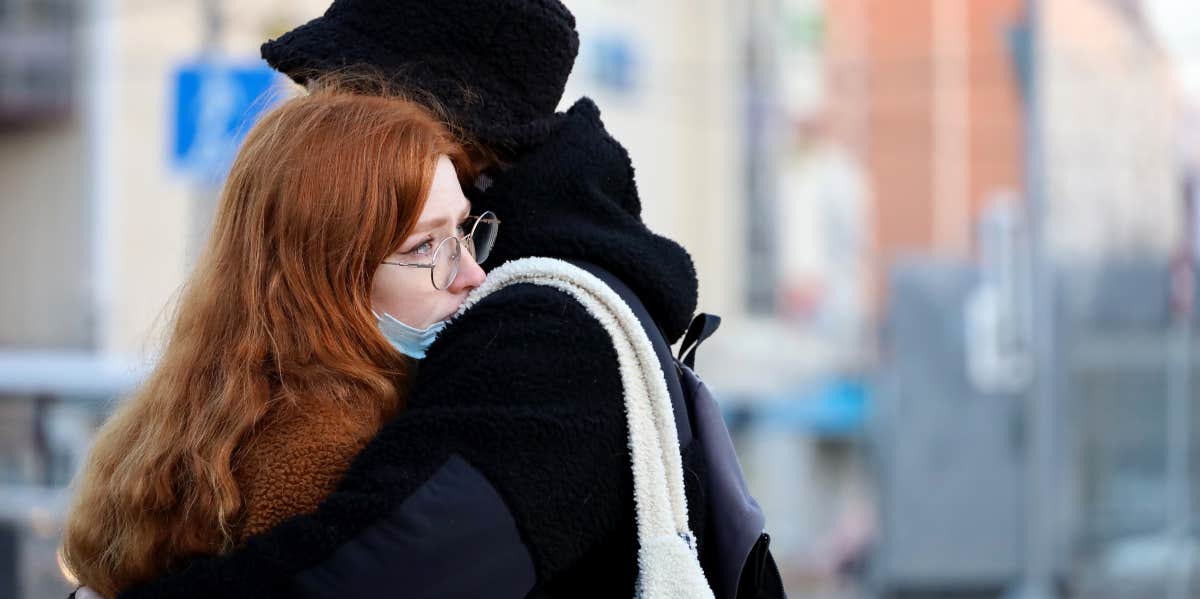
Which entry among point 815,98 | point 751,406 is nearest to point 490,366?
point 751,406

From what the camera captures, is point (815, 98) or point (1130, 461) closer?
point (1130, 461)

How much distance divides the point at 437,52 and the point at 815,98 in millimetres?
32204

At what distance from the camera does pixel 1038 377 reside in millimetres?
7578

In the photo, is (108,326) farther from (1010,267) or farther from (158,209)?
(1010,267)

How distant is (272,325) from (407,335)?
0.15 m

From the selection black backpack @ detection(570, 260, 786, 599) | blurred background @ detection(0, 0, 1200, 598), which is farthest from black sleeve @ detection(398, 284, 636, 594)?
blurred background @ detection(0, 0, 1200, 598)

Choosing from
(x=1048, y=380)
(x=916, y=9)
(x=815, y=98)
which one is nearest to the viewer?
(x=1048, y=380)

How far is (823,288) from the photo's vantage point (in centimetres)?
3378

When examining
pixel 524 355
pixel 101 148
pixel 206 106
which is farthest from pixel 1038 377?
pixel 101 148

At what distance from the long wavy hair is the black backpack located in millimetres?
236

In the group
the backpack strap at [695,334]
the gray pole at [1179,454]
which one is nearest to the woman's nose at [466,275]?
the backpack strap at [695,334]

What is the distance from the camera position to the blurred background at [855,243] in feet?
22.6

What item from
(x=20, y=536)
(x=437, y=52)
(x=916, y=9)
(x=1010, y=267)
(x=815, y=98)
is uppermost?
(x=916, y=9)

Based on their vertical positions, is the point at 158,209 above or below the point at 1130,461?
above
